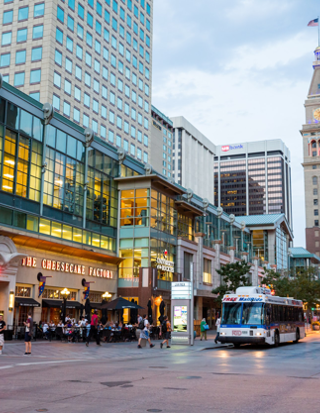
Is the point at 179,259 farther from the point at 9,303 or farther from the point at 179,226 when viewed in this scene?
the point at 9,303

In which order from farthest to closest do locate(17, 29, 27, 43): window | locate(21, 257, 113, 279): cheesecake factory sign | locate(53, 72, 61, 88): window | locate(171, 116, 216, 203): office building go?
locate(171, 116, 216, 203): office building
locate(17, 29, 27, 43): window
locate(53, 72, 61, 88): window
locate(21, 257, 113, 279): cheesecake factory sign

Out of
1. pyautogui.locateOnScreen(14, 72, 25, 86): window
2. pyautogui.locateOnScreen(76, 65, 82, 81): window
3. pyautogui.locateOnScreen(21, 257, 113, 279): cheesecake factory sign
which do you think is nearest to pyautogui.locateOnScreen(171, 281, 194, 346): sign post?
pyautogui.locateOnScreen(21, 257, 113, 279): cheesecake factory sign

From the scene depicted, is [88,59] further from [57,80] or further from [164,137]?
[164,137]

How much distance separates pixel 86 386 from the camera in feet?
41.2

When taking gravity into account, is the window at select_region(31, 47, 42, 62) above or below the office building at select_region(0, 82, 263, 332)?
above

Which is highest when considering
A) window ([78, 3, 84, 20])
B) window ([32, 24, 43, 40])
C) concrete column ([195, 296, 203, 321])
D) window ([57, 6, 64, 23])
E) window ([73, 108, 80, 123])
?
window ([78, 3, 84, 20])

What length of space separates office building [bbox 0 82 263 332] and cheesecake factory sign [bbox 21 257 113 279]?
82 millimetres

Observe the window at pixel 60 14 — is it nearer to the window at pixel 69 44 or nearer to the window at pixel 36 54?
the window at pixel 69 44

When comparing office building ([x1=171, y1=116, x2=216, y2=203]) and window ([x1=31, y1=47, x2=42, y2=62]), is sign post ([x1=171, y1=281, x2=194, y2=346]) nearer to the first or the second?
window ([x1=31, y1=47, x2=42, y2=62])

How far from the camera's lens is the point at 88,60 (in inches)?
2803

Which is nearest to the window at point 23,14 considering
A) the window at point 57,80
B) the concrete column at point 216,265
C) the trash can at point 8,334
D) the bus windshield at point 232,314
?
the window at point 57,80

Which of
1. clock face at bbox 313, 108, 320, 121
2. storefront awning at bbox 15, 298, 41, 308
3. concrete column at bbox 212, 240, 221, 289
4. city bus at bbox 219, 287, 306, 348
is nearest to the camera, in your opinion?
city bus at bbox 219, 287, 306, 348

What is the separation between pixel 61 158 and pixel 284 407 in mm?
34690

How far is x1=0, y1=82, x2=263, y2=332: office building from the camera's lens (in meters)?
36.1
